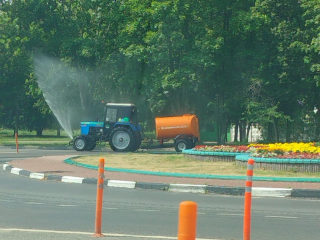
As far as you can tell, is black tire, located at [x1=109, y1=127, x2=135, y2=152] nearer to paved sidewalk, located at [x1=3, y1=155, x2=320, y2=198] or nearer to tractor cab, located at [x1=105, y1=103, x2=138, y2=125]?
tractor cab, located at [x1=105, y1=103, x2=138, y2=125]

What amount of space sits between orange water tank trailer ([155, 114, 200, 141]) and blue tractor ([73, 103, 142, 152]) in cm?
229

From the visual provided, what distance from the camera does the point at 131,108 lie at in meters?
31.5

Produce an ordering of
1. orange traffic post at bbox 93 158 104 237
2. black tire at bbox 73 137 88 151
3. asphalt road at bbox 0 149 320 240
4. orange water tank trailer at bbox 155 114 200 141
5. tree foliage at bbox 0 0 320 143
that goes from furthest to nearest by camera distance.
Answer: tree foliage at bbox 0 0 320 143
orange water tank trailer at bbox 155 114 200 141
black tire at bbox 73 137 88 151
asphalt road at bbox 0 149 320 240
orange traffic post at bbox 93 158 104 237

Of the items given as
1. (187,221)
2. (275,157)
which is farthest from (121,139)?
(187,221)

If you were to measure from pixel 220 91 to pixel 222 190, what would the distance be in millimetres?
26300

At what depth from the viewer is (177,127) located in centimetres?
3356

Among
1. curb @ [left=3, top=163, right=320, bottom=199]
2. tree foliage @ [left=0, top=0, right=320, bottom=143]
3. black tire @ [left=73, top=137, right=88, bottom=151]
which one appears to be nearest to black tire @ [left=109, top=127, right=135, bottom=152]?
black tire @ [left=73, top=137, right=88, bottom=151]

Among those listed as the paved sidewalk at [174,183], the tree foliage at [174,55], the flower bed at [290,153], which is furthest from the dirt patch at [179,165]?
the tree foliage at [174,55]

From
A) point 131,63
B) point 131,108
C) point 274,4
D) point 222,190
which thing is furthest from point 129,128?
point 222,190

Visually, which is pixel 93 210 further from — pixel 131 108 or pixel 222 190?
pixel 131 108

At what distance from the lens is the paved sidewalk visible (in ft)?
44.4

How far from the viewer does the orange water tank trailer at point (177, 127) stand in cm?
3347

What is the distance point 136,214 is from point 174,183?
4.40 m

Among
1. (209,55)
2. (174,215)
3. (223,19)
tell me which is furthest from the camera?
(223,19)
